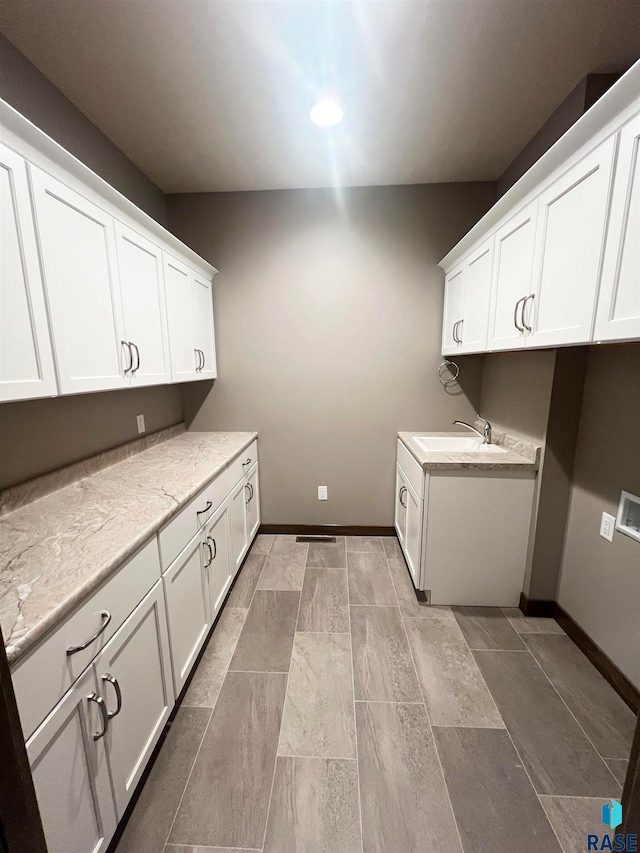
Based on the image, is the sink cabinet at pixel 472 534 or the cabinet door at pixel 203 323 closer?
the sink cabinet at pixel 472 534

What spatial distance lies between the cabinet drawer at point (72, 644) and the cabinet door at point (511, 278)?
1820mm

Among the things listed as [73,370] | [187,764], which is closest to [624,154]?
[73,370]

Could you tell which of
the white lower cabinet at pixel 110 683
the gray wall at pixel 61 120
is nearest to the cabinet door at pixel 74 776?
the white lower cabinet at pixel 110 683

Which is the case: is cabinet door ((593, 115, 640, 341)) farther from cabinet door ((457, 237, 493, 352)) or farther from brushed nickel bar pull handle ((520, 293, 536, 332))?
cabinet door ((457, 237, 493, 352))

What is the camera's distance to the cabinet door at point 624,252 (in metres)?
1.00

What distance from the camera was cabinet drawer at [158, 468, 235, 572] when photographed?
4.19 ft

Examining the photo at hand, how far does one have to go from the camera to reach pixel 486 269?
1.90 m

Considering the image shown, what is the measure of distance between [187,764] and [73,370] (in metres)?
1.49

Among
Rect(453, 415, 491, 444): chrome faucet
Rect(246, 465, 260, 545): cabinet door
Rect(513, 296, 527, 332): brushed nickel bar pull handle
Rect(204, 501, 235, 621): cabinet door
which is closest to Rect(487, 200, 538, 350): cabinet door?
Rect(513, 296, 527, 332): brushed nickel bar pull handle

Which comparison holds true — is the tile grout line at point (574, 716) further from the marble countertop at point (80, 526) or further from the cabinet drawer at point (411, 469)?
the marble countertop at point (80, 526)

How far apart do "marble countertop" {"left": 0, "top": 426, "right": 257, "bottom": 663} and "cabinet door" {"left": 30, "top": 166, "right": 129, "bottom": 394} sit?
0.46 m

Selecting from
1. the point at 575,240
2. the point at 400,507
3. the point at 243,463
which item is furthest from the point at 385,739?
the point at 575,240

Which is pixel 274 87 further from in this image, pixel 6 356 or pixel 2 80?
pixel 6 356

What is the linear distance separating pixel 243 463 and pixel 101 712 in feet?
5.11
